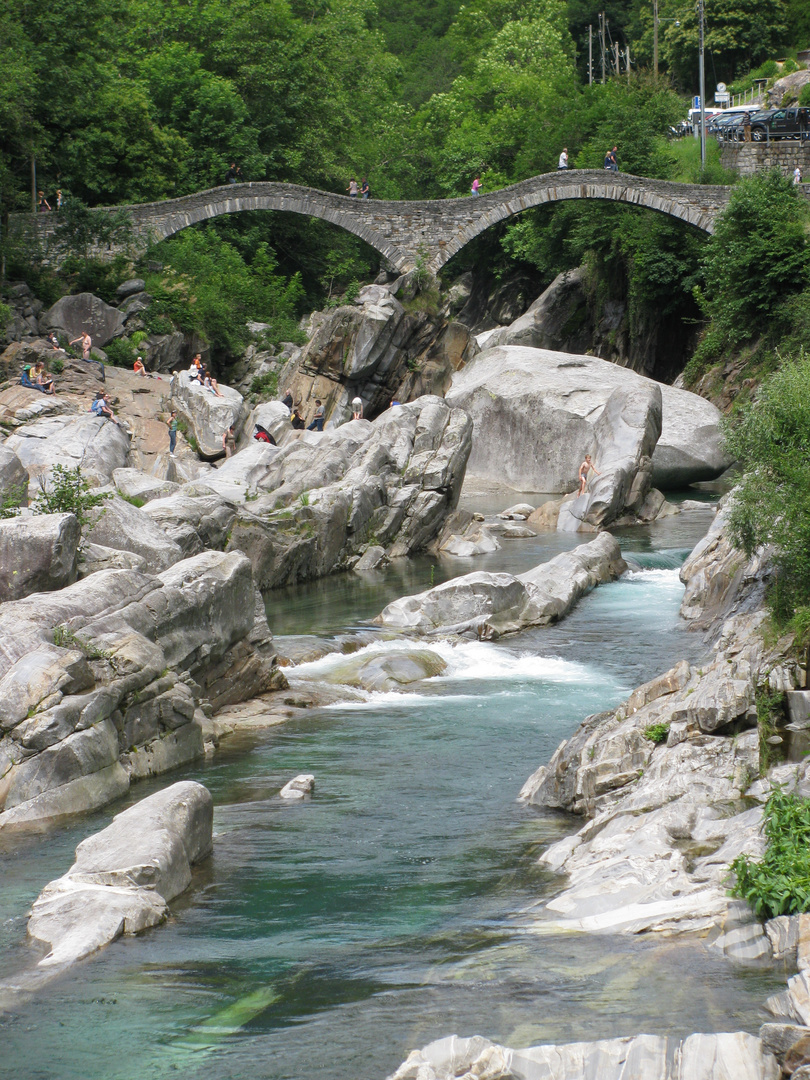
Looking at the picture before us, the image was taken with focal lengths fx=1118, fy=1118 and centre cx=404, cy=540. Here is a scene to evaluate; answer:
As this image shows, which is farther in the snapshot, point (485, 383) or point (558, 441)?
point (485, 383)

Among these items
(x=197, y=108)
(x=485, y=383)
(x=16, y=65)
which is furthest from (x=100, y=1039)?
(x=197, y=108)

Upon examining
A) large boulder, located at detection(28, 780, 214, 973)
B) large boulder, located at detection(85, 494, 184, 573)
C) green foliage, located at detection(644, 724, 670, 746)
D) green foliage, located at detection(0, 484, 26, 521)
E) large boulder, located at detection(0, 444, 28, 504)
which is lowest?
large boulder, located at detection(28, 780, 214, 973)

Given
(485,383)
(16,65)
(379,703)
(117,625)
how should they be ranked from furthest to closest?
1. (16,65)
2. (485,383)
3. (379,703)
4. (117,625)

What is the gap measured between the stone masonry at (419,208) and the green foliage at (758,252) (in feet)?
20.5

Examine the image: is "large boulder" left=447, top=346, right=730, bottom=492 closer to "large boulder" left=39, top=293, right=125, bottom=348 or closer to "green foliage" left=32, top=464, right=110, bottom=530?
"large boulder" left=39, top=293, right=125, bottom=348

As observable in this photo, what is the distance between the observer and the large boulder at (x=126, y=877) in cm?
747

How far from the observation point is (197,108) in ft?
156

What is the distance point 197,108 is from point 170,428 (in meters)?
22.4

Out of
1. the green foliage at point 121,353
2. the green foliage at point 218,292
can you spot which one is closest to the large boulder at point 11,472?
the green foliage at point 121,353

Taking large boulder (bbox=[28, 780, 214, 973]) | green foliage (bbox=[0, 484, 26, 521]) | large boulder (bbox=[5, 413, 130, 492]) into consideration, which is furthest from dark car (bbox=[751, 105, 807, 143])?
large boulder (bbox=[28, 780, 214, 973])

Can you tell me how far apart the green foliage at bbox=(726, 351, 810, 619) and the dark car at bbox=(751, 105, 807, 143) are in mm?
36950

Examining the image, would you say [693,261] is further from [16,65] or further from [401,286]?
[16,65]

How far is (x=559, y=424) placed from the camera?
31141 mm

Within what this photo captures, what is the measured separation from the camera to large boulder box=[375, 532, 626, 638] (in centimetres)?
1811
